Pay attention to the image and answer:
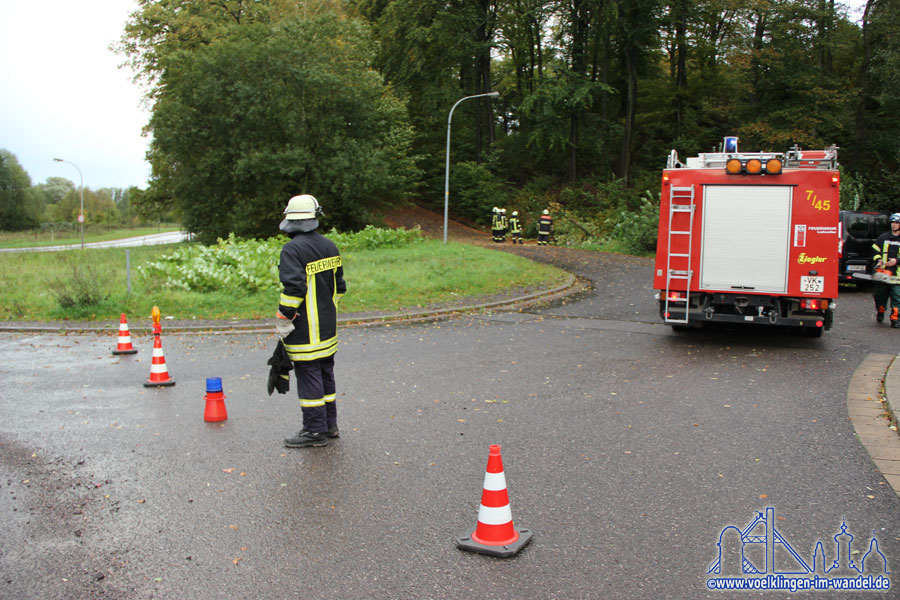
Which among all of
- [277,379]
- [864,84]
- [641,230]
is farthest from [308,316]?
[864,84]

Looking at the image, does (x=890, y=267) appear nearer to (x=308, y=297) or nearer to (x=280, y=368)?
(x=308, y=297)

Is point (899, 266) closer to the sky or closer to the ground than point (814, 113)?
closer to the ground

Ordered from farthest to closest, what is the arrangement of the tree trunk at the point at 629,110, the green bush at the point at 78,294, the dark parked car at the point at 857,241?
the tree trunk at the point at 629,110 → the dark parked car at the point at 857,241 → the green bush at the point at 78,294

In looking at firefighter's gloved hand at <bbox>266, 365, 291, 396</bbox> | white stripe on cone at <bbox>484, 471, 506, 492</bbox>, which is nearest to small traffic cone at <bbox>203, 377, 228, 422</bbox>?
firefighter's gloved hand at <bbox>266, 365, 291, 396</bbox>

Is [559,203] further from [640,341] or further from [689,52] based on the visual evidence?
[640,341]

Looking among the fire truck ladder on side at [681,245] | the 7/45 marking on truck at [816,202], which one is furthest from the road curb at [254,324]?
the 7/45 marking on truck at [816,202]

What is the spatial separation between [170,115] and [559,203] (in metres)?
20.8

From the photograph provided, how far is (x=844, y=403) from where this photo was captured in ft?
24.5

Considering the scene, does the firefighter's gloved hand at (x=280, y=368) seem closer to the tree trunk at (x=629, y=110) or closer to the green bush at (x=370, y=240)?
the green bush at (x=370, y=240)

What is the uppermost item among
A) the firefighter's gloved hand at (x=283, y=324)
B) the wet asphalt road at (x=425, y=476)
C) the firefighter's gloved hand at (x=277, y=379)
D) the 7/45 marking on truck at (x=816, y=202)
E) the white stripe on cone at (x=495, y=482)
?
the 7/45 marking on truck at (x=816, y=202)

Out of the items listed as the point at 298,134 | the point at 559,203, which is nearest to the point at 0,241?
the point at 298,134

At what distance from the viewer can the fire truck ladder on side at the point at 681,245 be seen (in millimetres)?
10875

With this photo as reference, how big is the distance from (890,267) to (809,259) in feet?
10.5

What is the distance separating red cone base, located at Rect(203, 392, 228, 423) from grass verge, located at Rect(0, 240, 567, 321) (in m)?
7.55
